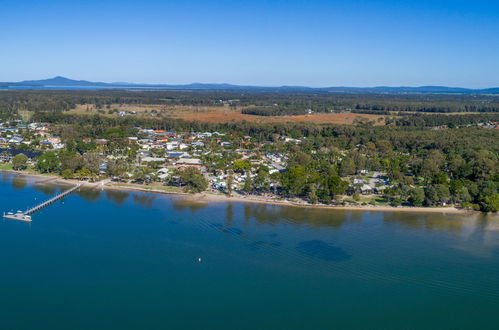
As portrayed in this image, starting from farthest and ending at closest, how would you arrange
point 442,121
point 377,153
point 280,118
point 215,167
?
point 280,118, point 442,121, point 377,153, point 215,167

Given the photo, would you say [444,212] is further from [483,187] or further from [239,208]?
[239,208]

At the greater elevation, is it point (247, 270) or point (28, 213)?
point (28, 213)

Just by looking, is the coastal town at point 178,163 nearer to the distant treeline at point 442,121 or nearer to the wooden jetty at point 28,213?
the wooden jetty at point 28,213

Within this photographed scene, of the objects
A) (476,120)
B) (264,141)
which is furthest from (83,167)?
(476,120)

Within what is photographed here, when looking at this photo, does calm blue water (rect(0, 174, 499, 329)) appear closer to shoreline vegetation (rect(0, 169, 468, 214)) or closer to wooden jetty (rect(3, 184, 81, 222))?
wooden jetty (rect(3, 184, 81, 222))

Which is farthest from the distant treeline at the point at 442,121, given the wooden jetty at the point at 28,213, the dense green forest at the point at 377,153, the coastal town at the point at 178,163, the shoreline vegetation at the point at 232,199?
the wooden jetty at the point at 28,213

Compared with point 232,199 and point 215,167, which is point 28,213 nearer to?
point 232,199

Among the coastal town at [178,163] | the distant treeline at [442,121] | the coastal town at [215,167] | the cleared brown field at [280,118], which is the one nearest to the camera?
the coastal town at [215,167]

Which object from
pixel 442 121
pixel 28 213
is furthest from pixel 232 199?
pixel 442 121

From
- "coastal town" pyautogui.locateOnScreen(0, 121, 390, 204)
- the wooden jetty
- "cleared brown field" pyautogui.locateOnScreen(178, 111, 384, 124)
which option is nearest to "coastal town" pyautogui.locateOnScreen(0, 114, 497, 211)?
"coastal town" pyautogui.locateOnScreen(0, 121, 390, 204)
